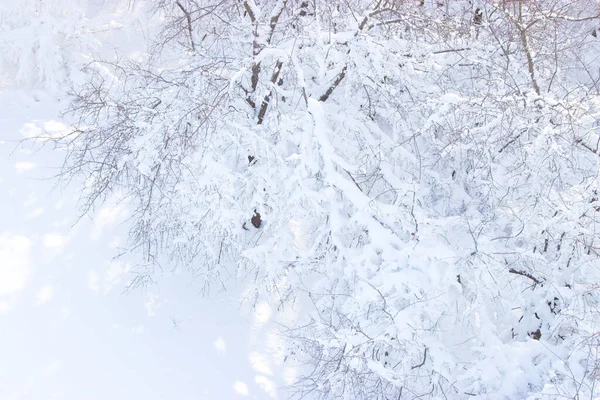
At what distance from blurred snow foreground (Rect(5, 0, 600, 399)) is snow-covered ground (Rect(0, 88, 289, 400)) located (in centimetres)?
46

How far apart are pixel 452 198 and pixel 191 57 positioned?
382cm

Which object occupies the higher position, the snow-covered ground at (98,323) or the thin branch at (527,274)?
the snow-covered ground at (98,323)

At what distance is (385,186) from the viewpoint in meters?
6.51

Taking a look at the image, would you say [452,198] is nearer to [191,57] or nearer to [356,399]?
[356,399]

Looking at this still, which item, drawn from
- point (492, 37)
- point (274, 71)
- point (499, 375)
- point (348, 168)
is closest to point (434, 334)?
point (499, 375)

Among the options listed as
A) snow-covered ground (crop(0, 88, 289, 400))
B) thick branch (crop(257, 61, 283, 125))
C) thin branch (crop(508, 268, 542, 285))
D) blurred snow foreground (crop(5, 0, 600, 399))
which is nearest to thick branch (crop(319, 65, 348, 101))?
blurred snow foreground (crop(5, 0, 600, 399))

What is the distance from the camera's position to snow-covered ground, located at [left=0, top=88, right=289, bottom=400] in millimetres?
5883

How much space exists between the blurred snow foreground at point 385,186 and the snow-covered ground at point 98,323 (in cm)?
46

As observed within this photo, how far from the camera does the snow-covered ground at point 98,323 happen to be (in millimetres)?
5883

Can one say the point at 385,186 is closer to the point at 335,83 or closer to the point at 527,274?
the point at 335,83

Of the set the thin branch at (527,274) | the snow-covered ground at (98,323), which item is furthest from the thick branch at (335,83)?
the thin branch at (527,274)

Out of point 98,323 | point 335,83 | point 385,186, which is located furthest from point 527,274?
point 98,323

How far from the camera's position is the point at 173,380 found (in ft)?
20.0

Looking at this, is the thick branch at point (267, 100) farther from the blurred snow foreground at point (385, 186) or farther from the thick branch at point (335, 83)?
the thick branch at point (335, 83)
